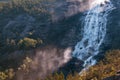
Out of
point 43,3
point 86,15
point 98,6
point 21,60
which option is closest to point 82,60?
point 21,60

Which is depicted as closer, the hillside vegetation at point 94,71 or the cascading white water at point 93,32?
the hillside vegetation at point 94,71

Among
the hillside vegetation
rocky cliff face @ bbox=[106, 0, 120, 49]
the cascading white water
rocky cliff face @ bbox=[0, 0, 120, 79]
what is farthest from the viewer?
rocky cliff face @ bbox=[0, 0, 120, 79]

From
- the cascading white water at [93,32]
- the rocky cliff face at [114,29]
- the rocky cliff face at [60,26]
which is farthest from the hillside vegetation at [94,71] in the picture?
the rocky cliff face at [60,26]

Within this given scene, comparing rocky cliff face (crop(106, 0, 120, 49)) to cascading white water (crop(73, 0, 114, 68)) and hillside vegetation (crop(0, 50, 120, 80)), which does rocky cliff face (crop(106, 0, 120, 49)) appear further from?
hillside vegetation (crop(0, 50, 120, 80))

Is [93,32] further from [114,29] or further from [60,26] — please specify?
[60,26]

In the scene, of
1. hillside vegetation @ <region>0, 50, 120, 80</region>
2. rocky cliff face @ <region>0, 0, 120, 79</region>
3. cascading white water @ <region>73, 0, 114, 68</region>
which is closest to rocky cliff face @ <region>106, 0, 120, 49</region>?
rocky cliff face @ <region>0, 0, 120, 79</region>

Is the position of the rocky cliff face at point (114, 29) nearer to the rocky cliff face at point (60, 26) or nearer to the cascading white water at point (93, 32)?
the rocky cliff face at point (60, 26)

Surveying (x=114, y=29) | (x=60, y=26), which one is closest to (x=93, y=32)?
(x=114, y=29)

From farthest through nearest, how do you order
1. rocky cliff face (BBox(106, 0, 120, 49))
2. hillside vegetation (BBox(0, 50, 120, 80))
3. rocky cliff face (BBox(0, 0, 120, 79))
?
1. rocky cliff face (BBox(0, 0, 120, 79))
2. rocky cliff face (BBox(106, 0, 120, 49))
3. hillside vegetation (BBox(0, 50, 120, 80))
